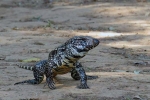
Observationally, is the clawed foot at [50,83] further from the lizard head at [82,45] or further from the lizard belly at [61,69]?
the lizard head at [82,45]

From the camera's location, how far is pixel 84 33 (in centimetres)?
1177

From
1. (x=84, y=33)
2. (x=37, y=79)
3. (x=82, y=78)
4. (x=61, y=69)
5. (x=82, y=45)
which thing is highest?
(x=82, y=45)

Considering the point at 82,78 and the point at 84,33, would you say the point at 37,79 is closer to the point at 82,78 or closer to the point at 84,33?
the point at 82,78

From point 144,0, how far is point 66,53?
1066 cm

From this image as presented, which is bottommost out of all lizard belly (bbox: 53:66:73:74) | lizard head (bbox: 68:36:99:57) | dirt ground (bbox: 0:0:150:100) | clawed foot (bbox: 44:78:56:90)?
dirt ground (bbox: 0:0:150:100)

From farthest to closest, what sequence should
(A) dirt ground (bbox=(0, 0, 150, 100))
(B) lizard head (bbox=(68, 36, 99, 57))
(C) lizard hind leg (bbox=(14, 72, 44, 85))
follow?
(C) lizard hind leg (bbox=(14, 72, 44, 85)) → (A) dirt ground (bbox=(0, 0, 150, 100)) → (B) lizard head (bbox=(68, 36, 99, 57))

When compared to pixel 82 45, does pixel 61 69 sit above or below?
below

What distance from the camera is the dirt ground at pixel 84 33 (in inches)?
232

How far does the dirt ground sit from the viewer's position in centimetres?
589

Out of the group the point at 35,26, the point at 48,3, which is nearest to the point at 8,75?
the point at 35,26

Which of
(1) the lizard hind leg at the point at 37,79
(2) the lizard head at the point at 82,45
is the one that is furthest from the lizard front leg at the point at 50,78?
(2) the lizard head at the point at 82,45

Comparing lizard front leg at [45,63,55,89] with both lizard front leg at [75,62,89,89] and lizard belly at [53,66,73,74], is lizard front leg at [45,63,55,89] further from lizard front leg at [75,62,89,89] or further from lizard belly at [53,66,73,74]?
lizard front leg at [75,62,89,89]

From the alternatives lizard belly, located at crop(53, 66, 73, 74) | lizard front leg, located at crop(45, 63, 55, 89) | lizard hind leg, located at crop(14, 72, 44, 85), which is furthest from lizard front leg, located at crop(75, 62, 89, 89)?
lizard hind leg, located at crop(14, 72, 44, 85)

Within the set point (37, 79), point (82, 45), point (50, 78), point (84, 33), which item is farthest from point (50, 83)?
point (84, 33)
